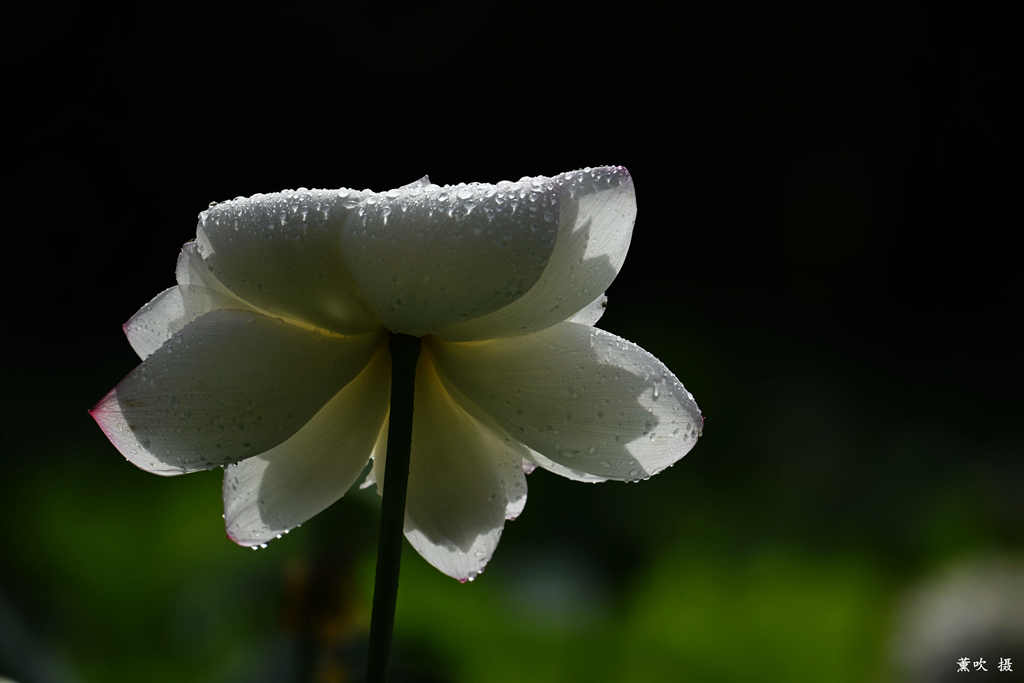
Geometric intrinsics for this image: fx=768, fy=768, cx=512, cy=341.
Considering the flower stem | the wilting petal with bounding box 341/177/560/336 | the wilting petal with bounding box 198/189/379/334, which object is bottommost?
the flower stem

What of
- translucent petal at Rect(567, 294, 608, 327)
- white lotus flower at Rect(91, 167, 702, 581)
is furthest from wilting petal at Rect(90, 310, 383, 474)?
translucent petal at Rect(567, 294, 608, 327)

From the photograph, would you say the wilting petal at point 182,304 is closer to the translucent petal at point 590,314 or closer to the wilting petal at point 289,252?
the wilting petal at point 289,252

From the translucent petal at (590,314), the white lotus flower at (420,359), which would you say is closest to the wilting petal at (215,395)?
the white lotus flower at (420,359)

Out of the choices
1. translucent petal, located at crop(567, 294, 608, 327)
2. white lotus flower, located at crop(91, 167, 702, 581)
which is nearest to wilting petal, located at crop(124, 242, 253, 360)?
white lotus flower, located at crop(91, 167, 702, 581)

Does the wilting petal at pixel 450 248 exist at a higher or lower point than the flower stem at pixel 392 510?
higher

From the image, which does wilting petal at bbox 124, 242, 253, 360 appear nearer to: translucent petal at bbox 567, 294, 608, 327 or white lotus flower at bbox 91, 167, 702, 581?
white lotus flower at bbox 91, 167, 702, 581

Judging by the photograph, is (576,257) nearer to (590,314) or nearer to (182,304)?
(590,314)

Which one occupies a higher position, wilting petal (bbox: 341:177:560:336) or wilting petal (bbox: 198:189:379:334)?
wilting petal (bbox: 341:177:560:336)
